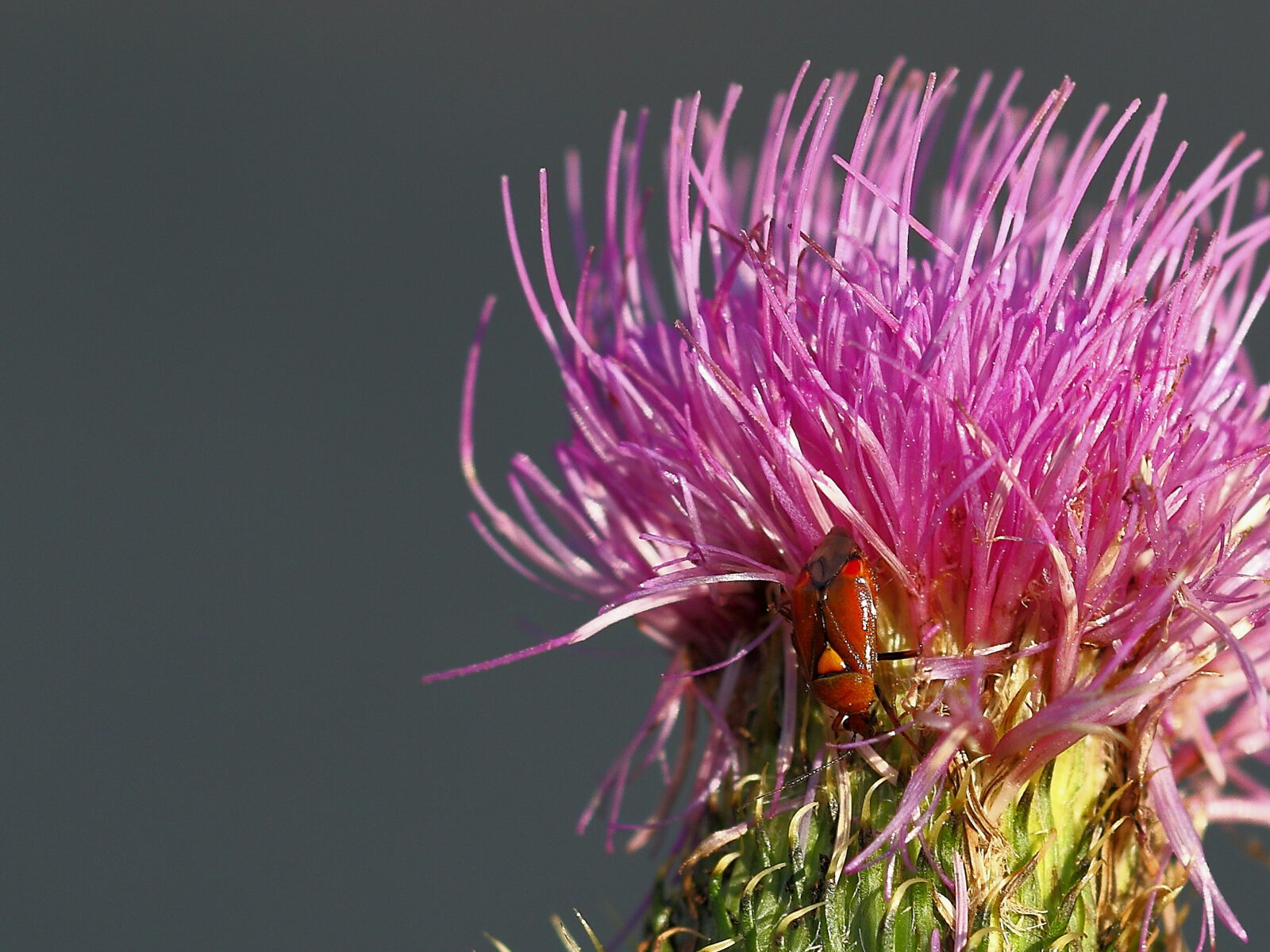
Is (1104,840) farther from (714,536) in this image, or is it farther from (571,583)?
(571,583)

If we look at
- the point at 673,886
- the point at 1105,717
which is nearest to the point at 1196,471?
the point at 1105,717

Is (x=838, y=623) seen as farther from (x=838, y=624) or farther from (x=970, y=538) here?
(x=970, y=538)

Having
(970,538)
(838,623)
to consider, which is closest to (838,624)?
(838,623)
